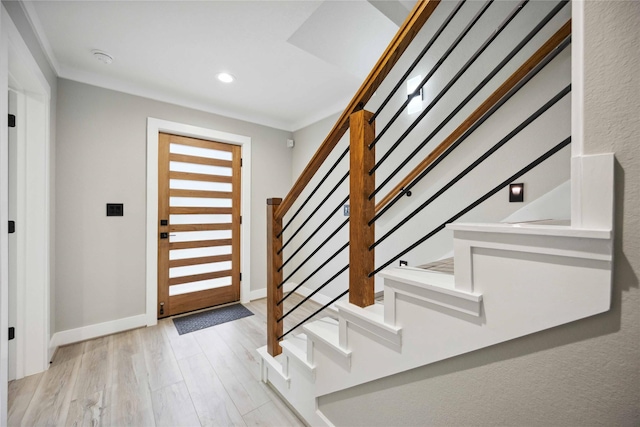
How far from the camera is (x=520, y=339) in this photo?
0.68m

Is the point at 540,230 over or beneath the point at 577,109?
beneath

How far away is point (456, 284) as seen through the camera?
2.52 feet

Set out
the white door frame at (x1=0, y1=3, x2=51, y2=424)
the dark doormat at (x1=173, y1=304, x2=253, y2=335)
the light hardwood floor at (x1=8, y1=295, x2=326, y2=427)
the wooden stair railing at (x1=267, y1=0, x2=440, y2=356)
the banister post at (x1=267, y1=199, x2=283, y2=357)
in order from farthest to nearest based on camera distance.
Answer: the dark doormat at (x1=173, y1=304, x2=253, y2=335) < the white door frame at (x1=0, y1=3, x2=51, y2=424) < the banister post at (x1=267, y1=199, x2=283, y2=357) < the light hardwood floor at (x1=8, y1=295, x2=326, y2=427) < the wooden stair railing at (x1=267, y1=0, x2=440, y2=356)

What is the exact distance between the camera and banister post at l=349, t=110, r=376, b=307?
3.63 feet

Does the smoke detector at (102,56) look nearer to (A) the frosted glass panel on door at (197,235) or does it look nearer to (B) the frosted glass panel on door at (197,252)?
(A) the frosted glass panel on door at (197,235)

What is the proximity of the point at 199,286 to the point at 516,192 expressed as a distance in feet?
10.6

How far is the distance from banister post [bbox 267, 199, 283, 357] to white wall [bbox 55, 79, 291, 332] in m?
1.81

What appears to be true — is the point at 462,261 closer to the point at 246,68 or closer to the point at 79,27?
the point at 246,68

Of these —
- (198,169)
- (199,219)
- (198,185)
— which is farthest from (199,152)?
(199,219)

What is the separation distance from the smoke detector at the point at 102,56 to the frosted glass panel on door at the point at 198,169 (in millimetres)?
1026

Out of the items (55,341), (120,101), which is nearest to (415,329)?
(55,341)

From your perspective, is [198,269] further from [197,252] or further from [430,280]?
[430,280]

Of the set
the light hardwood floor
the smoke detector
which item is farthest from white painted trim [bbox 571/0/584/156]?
the smoke detector

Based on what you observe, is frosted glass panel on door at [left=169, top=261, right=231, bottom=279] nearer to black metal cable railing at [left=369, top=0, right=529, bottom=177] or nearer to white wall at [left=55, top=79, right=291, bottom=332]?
white wall at [left=55, top=79, right=291, bottom=332]
